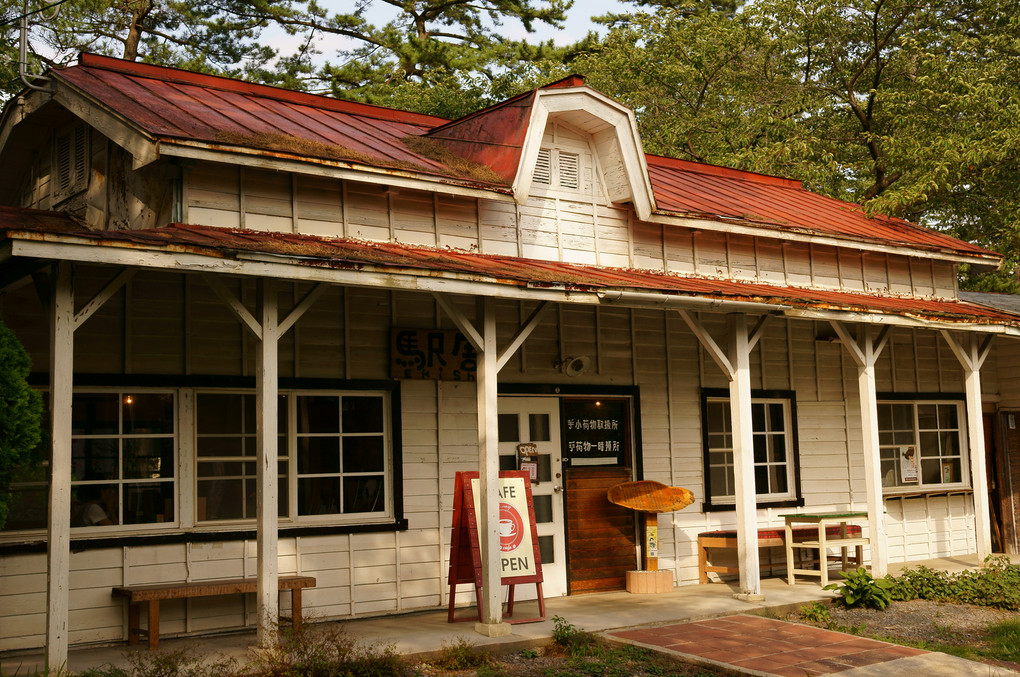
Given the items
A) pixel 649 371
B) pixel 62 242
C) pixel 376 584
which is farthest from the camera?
pixel 649 371

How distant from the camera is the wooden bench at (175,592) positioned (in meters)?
8.00

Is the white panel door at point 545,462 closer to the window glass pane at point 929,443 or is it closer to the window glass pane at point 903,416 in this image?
the window glass pane at point 903,416

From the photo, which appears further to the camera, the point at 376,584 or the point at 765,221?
the point at 765,221

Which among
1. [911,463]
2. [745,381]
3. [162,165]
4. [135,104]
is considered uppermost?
[135,104]

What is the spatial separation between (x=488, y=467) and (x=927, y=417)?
853 cm

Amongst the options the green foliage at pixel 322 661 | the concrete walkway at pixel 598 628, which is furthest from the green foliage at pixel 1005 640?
the green foliage at pixel 322 661

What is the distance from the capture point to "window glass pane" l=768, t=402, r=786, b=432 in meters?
13.0

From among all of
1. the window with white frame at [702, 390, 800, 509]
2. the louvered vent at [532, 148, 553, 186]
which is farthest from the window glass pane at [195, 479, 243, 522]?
the window with white frame at [702, 390, 800, 509]

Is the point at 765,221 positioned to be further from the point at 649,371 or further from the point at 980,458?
the point at 980,458

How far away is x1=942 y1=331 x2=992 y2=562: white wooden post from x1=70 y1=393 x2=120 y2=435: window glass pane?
31.1 ft

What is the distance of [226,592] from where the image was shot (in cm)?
835

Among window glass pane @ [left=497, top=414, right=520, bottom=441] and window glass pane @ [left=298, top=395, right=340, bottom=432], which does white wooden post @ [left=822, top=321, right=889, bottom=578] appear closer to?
window glass pane @ [left=497, top=414, right=520, bottom=441]

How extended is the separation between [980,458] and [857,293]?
2.57m

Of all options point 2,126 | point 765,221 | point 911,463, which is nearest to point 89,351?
point 2,126
